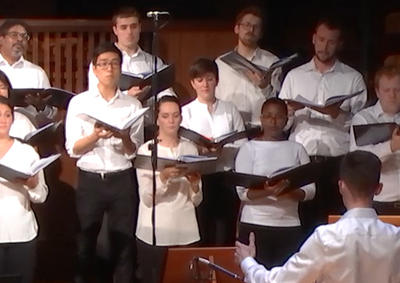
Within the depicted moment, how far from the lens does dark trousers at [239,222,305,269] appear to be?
430 cm

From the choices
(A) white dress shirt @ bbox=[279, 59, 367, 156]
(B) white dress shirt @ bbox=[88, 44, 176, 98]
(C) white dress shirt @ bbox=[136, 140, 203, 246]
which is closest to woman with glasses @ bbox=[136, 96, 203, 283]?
(C) white dress shirt @ bbox=[136, 140, 203, 246]

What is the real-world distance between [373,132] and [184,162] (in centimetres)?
84

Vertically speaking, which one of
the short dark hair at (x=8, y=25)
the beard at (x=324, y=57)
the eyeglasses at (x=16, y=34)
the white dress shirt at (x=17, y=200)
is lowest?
the white dress shirt at (x=17, y=200)

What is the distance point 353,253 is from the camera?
104 inches

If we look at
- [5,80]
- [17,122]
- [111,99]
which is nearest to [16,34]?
[5,80]

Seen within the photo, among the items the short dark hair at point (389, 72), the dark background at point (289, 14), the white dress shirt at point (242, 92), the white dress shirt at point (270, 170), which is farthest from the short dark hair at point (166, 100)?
the dark background at point (289, 14)

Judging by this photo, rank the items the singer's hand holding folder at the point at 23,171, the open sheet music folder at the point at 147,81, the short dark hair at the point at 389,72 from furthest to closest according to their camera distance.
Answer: the open sheet music folder at the point at 147,81
the short dark hair at the point at 389,72
the singer's hand holding folder at the point at 23,171

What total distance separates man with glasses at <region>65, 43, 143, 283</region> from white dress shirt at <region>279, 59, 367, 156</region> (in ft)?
2.68

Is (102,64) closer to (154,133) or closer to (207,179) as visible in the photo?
(154,133)

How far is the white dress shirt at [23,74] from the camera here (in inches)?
181

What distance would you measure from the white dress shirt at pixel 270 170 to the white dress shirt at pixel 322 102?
29cm

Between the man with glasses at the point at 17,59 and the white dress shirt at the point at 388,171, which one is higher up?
the man with glasses at the point at 17,59

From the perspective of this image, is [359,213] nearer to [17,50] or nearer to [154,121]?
[154,121]

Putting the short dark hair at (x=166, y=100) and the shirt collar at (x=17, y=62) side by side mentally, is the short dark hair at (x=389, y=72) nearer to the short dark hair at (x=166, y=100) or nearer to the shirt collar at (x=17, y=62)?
the short dark hair at (x=166, y=100)
